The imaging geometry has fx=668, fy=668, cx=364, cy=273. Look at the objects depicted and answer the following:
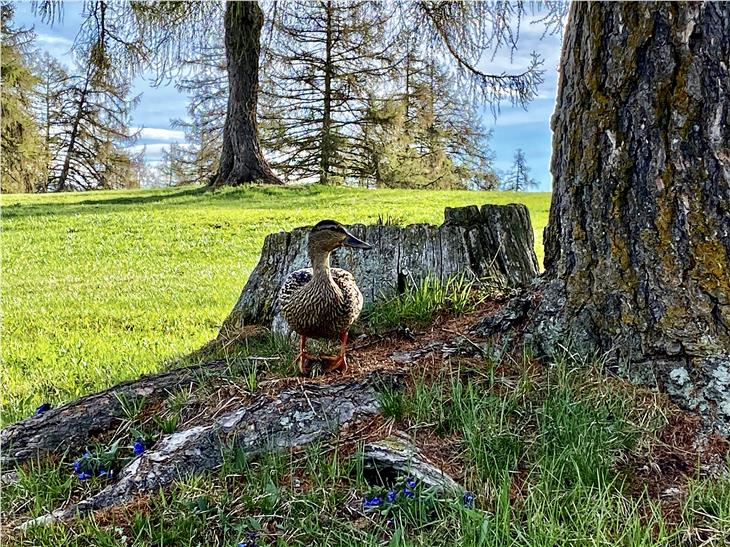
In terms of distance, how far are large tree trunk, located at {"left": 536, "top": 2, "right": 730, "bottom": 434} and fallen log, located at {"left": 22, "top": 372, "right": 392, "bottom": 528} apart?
43.1 inches

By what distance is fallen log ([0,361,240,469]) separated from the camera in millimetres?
2992

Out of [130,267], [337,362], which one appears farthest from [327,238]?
[130,267]

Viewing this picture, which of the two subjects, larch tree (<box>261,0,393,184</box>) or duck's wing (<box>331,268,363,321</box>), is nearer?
duck's wing (<box>331,268,363,321</box>)

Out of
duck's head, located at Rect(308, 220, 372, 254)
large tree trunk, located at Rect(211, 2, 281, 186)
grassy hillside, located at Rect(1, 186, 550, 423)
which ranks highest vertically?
large tree trunk, located at Rect(211, 2, 281, 186)

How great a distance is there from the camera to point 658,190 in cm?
283

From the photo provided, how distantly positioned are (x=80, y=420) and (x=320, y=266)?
132 cm

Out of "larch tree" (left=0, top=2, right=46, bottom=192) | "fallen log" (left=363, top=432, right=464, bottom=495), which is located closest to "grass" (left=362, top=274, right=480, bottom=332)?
"fallen log" (left=363, top=432, right=464, bottom=495)

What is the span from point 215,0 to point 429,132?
16.4 meters

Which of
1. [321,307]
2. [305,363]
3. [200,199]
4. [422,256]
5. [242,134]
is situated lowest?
[305,363]

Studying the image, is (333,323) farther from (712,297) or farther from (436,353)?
(712,297)

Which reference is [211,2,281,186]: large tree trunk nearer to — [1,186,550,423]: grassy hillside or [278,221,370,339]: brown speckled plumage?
[1,186,550,423]: grassy hillside

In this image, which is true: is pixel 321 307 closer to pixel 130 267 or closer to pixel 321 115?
pixel 130 267

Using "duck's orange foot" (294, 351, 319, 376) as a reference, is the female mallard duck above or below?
above

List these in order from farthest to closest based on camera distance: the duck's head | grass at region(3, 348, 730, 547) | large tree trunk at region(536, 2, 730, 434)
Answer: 1. the duck's head
2. large tree trunk at region(536, 2, 730, 434)
3. grass at region(3, 348, 730, 547)
